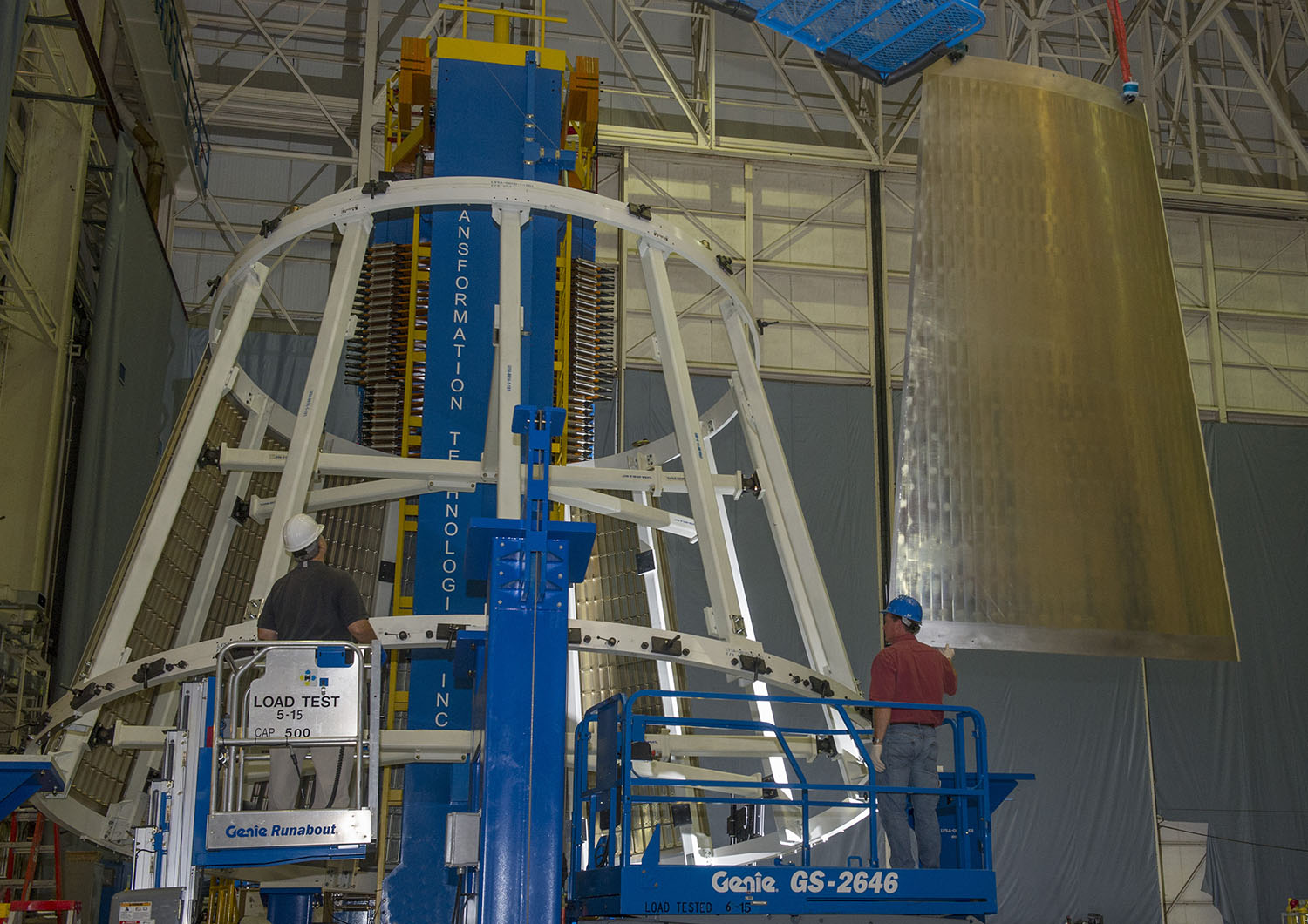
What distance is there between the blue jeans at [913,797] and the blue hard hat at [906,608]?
2.57 feet

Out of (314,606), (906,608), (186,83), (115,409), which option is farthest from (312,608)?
(186,83)

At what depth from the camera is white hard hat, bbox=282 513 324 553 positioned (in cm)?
857

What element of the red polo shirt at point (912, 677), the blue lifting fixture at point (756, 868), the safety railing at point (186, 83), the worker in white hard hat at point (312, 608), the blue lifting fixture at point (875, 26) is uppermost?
the safety railing at point (186, 83)

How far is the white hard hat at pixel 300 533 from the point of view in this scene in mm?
8570

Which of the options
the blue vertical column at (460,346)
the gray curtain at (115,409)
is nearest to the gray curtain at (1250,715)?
the blue vertical column at (460,346)

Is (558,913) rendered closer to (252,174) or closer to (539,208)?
(539,208)

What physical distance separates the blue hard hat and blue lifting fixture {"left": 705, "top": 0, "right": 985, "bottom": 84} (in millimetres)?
7249

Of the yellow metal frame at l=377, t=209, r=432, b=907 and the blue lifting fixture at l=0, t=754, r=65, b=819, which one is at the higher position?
the yellow metal frame at l=377, t=209, r=432, b=907

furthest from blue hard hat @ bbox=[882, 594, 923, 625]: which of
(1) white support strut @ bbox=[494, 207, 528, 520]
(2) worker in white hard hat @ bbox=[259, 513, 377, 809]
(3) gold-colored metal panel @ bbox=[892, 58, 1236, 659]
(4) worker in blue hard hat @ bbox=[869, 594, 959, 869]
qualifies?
(2) worker in white hard hat @ bbox=[259, 513, 377, 809]

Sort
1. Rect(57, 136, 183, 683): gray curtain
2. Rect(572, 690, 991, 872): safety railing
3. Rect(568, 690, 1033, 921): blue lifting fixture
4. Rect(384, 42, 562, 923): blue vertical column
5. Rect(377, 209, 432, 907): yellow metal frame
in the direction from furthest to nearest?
Rect(57, 136, 183, 683): gray curtain < Rect(377, 209, 432, 907): yellow metal frame < Rect(384, 42, 562, 923): blue vertical column < Rect(572, 690, 991, 872): safety railing < Rect(568, 690, 1033, 921): blue lifting fixture

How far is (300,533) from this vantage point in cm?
859

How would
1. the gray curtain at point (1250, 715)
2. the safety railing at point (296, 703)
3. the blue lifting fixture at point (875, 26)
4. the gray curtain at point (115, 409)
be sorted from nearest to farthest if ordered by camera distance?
the safety railing at point (296, 703) < the blue lifting fixture at point (875, 26) < the gray curtain at point (115, 409) < the gray curtain at point (1250, 715)

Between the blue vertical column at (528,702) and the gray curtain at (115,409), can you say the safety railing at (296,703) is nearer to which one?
the blue vertical column at (528,702)

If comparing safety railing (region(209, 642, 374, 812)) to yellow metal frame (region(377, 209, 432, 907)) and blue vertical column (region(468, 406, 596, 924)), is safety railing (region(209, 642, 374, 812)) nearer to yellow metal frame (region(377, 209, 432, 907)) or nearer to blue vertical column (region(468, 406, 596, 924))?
blue vertical column (region(468, 406, 596, 924))
